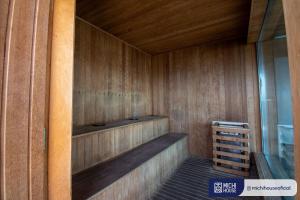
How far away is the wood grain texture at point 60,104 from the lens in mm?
663

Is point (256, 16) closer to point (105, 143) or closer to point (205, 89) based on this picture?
point (205, 89)

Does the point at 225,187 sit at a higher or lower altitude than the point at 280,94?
lower

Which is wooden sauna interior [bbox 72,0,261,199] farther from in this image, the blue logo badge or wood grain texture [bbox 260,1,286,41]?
the blue logo badge

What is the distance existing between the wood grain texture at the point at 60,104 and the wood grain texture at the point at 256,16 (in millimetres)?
1898

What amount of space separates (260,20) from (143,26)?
67.1 inches

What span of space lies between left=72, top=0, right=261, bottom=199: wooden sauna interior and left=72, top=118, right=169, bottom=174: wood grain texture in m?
0.01

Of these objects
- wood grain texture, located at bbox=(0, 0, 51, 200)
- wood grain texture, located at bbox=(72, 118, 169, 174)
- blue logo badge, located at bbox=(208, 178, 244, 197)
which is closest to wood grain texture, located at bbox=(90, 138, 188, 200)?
wood grain texture, located at bbox=(72, 118, 169, 174)

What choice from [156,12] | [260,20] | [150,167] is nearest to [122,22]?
[156,12]

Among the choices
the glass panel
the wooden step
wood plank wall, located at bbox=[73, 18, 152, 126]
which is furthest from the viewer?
wood plank wall, located at bbox=[73, 18, 152, 126]

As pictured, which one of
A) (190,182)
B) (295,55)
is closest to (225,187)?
(190,182)

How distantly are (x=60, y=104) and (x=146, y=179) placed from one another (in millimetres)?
1622

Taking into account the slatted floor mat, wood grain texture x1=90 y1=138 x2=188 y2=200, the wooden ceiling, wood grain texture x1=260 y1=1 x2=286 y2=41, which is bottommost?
the slatted floor mat

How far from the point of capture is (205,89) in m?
Result: 3.31

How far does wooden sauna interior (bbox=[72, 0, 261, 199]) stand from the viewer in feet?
6.19
